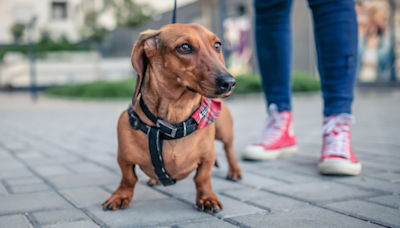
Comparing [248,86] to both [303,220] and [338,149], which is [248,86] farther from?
[303,220]

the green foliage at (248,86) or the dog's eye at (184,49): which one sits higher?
the dog's eye at (184,49)

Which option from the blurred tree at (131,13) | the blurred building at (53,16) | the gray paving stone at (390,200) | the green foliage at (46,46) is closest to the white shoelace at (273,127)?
the gray paving stone at (390,200)

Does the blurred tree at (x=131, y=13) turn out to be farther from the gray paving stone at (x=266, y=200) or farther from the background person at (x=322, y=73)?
the gray paving stone at (x=266, y=200)

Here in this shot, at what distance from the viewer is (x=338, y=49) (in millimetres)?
2227

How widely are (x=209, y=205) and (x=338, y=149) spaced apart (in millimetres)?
977

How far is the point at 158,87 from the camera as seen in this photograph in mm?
1595

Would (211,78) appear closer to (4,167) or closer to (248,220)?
(248,220)

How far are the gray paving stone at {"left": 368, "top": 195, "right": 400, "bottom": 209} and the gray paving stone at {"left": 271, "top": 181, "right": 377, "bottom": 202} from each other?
67 millimetres

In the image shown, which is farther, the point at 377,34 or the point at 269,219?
the point at 377,34

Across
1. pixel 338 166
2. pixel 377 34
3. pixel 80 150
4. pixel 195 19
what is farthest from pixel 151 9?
pixel 338 166

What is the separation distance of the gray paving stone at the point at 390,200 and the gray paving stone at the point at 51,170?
5.73 feet

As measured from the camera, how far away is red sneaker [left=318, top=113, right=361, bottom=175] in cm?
205

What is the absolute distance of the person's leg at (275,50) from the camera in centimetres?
258

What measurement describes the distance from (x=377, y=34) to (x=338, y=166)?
11461 mm
